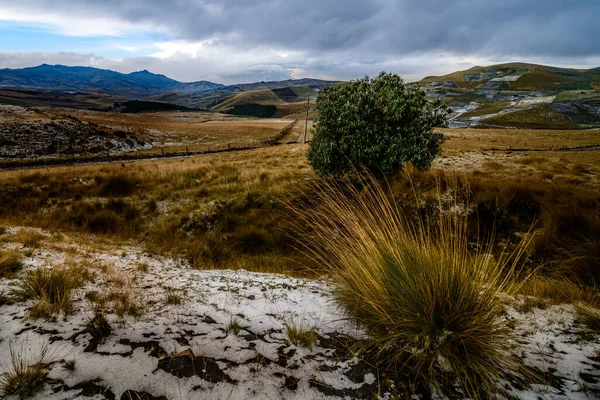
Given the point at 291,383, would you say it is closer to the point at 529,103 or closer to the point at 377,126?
the point at 377,126

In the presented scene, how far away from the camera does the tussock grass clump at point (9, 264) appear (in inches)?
131

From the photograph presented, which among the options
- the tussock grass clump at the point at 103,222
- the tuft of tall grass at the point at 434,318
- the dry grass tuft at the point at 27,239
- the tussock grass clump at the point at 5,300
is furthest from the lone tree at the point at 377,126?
the tussock grass clump at the point at 5,300

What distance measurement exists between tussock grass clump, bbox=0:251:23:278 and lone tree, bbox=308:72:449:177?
769 cm

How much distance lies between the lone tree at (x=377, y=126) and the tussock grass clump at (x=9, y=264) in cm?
769

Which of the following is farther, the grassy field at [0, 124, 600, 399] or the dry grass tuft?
the dry grass tuft

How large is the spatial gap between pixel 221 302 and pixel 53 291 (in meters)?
1.76

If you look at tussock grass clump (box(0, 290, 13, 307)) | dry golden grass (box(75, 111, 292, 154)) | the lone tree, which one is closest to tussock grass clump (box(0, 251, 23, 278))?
tussock grass clump (box(0, 290, 13, 307))

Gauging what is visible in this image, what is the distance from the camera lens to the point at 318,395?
192 centimetres

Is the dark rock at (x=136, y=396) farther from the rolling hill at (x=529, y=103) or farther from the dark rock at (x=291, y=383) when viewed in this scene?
the rolling hill at (x=529, y=103)

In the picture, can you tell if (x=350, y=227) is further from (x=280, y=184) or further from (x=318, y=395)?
(x=280, y=184)

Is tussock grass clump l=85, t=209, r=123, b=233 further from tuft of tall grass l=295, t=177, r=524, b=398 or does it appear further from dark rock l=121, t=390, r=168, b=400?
tuft of tall grass l=295, t=177, r=524, b=398

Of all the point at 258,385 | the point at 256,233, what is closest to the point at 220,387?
the point at 258,385

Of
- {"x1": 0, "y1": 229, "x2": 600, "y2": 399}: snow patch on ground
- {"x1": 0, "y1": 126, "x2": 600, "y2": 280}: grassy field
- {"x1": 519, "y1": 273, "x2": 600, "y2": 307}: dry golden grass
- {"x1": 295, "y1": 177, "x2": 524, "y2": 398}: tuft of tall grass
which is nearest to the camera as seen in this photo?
{"x1": 0, "y1": 229, "x2": 600, "y2": 399}: snow patch on ground

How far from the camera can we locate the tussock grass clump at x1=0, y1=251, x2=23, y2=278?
3.33m
